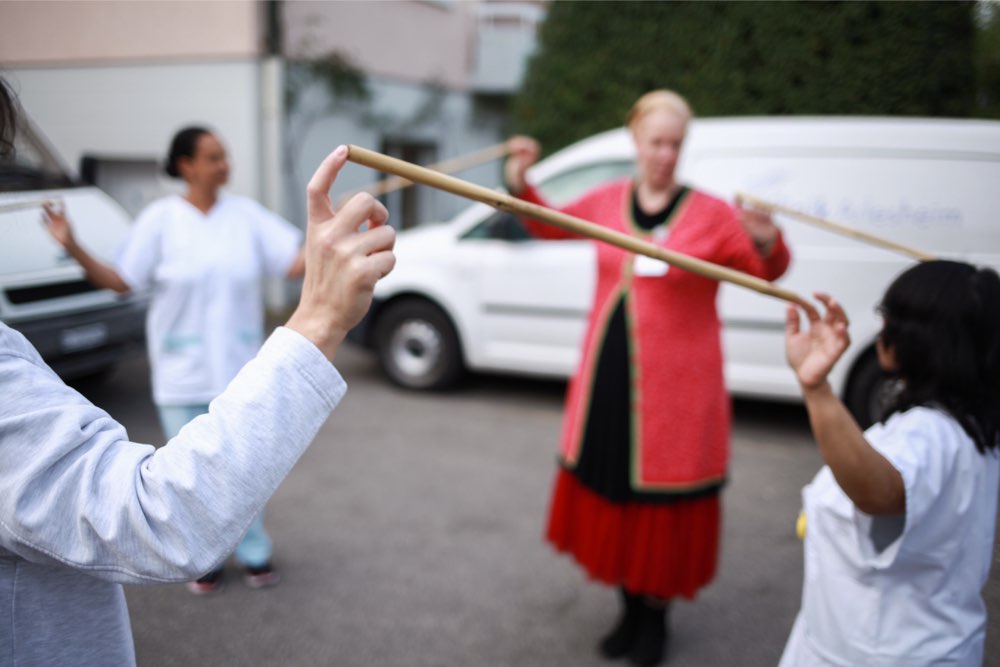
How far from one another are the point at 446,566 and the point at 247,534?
860 millimetres

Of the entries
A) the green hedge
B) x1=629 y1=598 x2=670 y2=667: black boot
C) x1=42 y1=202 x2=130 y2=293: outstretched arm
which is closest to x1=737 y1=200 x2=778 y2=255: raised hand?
x1=629 y1=598 x2=670 y2=667: black boot

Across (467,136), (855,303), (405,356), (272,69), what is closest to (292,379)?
(855,303)

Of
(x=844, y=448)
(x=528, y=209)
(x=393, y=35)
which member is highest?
(x=393, y=35)

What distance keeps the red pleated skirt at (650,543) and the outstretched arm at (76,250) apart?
1.74m

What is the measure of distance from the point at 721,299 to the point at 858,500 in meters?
3.86

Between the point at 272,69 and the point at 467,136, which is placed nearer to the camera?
the point at 272,69

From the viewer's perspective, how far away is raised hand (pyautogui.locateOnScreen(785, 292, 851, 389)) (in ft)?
4.26

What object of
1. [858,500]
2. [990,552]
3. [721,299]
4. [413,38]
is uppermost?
[413,38]

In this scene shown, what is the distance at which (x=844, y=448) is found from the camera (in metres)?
1.22

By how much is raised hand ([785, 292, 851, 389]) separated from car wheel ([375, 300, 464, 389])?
4623 millimetres

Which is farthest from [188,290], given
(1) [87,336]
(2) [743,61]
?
(2) [743,61]

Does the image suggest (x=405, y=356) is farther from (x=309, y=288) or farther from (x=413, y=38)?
(x=413, y=38)

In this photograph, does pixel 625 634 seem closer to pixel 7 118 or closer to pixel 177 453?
pixel 177 453

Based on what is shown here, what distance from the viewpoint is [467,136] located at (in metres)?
12.6
